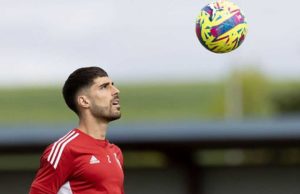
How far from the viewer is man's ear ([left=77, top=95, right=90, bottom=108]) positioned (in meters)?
7.97

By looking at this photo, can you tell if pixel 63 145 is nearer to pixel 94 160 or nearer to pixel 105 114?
pixel 94 160

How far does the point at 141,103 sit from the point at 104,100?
2395 inches

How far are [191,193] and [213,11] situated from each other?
5.66 metres

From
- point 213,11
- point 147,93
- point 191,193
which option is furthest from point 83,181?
Answer: point 147,93

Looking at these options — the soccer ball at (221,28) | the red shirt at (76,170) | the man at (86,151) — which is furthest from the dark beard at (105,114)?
the soccer ball at (221,28)

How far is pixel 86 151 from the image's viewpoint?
7805mm

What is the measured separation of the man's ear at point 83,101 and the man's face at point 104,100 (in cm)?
3

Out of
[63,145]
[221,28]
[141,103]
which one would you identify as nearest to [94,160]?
[63,145]

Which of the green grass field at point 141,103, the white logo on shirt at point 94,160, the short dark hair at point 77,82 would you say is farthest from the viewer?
the green grass field at point 141,103

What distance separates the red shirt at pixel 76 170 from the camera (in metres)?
7.59

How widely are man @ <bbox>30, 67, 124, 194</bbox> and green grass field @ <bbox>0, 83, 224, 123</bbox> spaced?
54.8 m

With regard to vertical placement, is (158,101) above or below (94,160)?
below

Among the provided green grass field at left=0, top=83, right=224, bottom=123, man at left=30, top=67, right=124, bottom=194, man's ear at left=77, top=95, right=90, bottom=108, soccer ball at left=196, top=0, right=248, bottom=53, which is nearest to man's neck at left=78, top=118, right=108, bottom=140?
man at left=30, top=67, right=124, bottom=194

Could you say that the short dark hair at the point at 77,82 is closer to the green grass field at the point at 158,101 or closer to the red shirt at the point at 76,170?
the red shirt at the point at 76,170
